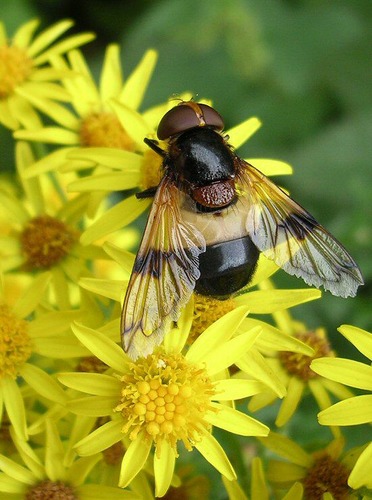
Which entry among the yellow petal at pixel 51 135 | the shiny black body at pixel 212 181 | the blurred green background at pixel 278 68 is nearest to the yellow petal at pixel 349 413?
the shiny black body at pixel 212 181

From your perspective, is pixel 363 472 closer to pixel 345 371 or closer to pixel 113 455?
pixel 345 371

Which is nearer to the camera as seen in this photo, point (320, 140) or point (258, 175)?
point (258, 175)

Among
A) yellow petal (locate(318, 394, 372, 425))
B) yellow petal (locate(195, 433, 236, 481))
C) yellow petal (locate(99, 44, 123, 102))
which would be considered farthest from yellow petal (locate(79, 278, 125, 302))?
yellow petal (locate(99, 44, 123, 102))

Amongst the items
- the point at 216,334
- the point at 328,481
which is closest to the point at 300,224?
the point at 216,334

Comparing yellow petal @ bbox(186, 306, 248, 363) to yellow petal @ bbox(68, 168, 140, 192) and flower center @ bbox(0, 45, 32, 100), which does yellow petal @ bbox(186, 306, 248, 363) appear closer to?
yellow petal @ bbox(68, 168, 140, 192)

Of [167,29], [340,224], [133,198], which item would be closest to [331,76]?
[167,29]

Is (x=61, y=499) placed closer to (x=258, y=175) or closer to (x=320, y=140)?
(x=258, y=175)
